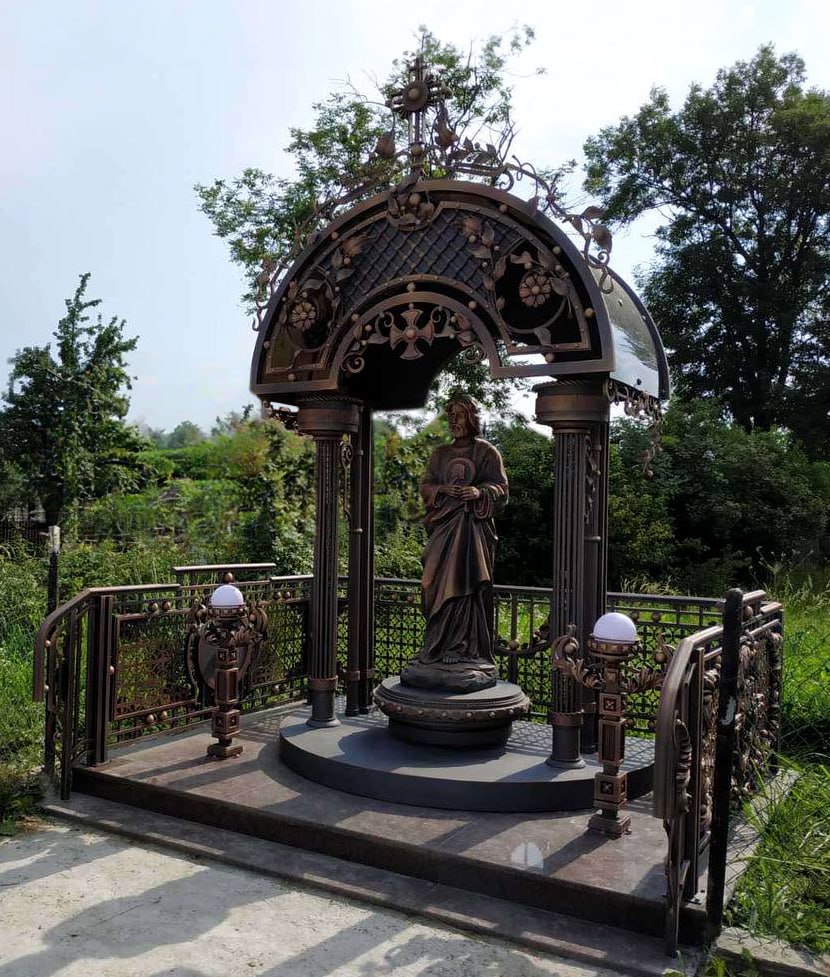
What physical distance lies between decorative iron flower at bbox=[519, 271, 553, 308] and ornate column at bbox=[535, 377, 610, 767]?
468mm

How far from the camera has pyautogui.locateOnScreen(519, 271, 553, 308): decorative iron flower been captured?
181 inches

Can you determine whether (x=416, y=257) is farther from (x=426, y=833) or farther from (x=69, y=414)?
(x=69, y=414)

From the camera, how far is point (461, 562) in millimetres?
5207

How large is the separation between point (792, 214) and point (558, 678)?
2090 cm

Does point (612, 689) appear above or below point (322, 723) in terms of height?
above

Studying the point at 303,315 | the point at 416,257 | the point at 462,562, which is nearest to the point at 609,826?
the point at 462,562

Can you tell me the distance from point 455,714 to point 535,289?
248 cm

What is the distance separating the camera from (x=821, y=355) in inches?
858

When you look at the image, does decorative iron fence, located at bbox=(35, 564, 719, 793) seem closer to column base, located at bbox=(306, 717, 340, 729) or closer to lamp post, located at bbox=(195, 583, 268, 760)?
lamp post, located at bbox=(195, 583, 268, 760)

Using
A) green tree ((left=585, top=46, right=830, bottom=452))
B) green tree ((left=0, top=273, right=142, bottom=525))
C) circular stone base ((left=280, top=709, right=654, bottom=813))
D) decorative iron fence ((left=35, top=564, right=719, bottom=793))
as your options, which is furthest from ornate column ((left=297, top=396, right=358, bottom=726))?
green tree ((left=585, top=46, right=830, bottom=452))

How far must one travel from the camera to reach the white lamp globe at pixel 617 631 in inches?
156

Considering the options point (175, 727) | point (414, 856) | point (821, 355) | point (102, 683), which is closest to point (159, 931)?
point (414, 856)

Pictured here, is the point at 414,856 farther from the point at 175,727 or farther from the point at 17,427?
the point at 17,427

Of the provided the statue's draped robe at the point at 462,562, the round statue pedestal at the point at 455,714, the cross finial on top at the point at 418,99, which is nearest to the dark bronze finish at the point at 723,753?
the round statue pedestal at the point at 455,714
